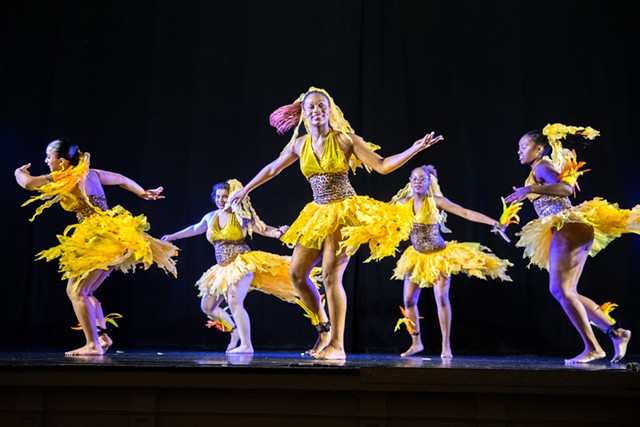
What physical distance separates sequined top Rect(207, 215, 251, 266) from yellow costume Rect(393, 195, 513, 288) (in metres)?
1.37

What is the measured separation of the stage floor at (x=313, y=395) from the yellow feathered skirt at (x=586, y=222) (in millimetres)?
1345

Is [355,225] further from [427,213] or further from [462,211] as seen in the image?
[462,211]

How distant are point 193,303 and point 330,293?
315 cm

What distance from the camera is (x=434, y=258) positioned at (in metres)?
5.76

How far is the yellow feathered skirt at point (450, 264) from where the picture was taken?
18.6 feet

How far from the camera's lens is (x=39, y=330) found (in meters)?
7.00

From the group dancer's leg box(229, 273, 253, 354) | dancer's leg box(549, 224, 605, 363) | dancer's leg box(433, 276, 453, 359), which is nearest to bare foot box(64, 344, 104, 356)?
dancer's leg box(229, 273, 253, 354)

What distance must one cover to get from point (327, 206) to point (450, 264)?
1.77m

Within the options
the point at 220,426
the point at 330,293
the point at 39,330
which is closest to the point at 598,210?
the point at 330,293

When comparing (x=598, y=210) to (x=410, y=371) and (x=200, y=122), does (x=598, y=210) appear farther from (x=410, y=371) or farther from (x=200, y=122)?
(x=200, y=122)

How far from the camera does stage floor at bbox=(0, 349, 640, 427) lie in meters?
3.24

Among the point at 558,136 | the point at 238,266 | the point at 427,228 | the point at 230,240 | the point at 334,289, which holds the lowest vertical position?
the point at 334,289

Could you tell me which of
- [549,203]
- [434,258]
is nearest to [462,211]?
[434,258]

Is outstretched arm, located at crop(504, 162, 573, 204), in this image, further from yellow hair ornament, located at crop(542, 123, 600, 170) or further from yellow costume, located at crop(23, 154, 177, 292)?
yellow costume, located at crop(23, 154, 177, 292)
